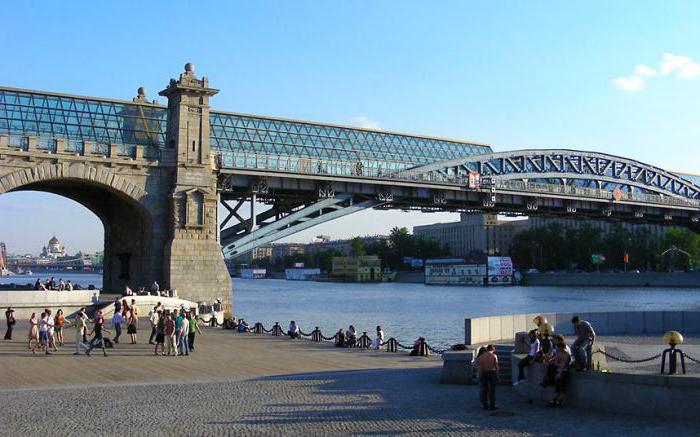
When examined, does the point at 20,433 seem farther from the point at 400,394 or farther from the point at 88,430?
the point at 400,394

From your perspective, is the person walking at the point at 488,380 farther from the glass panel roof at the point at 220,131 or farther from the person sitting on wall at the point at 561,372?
the glass panel roof at the point at 220,131

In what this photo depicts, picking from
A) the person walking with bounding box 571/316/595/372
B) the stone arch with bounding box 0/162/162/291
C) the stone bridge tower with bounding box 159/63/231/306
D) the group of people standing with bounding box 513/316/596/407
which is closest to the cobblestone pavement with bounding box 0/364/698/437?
the group of people standing with bounding box 513/316/596/407

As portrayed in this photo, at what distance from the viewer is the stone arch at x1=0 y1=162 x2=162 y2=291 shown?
116 feet

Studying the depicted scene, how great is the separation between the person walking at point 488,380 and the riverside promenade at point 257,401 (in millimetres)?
292

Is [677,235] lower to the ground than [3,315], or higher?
higher

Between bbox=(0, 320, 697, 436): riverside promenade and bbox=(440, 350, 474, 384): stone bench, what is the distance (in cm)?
36

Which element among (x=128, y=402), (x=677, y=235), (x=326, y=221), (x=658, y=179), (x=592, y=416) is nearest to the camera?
(x=592, y=416)

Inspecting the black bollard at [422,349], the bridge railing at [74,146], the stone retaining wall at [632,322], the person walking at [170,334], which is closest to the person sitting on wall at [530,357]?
the black bollard at [422,349]

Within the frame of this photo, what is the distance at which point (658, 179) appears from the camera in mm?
82500

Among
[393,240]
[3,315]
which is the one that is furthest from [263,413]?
[393,240]

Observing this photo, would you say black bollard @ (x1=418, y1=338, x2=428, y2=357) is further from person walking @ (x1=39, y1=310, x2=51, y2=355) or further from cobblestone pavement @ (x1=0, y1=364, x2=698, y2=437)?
person walking @ (x1=39, y1=310, x2=51, y2=355)

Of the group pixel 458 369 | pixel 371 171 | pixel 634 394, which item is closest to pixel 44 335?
pixel 458 369

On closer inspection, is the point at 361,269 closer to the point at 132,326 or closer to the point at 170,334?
the point at 132,326

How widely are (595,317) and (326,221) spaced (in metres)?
22.0
